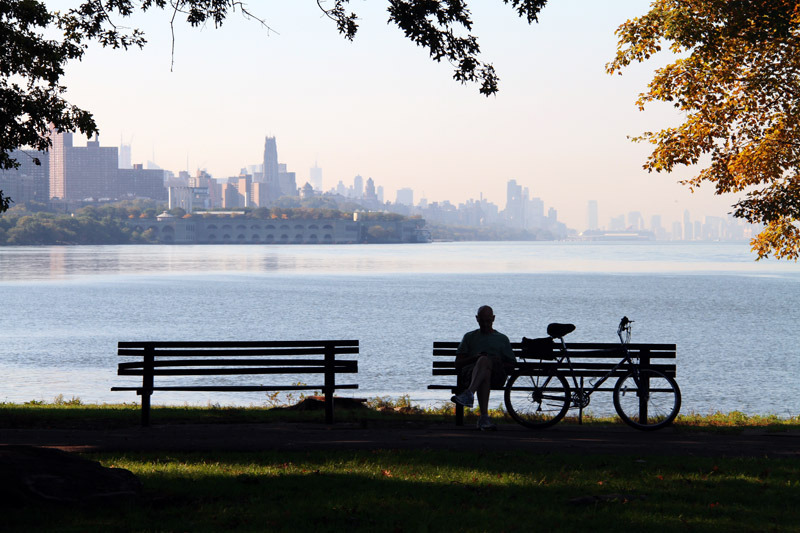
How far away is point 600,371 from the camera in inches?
506

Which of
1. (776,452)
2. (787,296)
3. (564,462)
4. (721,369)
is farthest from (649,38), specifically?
(787,296)

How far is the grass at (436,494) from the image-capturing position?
23.6ft

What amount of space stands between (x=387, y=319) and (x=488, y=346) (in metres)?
50.5

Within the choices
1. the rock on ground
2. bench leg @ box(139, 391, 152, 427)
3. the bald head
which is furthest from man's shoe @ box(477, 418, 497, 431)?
the rock on ground

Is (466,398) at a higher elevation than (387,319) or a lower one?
higher

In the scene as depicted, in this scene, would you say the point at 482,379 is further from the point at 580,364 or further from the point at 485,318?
the point at 580,364

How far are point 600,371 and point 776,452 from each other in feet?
9.23

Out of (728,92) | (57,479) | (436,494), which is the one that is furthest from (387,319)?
(57,479)

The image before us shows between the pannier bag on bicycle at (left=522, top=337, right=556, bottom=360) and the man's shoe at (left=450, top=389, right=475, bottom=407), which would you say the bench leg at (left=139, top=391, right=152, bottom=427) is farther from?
the pannier bag on bicycle at (left=522, top=337, right=556, bottom=360)

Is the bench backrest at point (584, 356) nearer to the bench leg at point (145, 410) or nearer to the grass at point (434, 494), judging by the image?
the grass at point (434, 494)

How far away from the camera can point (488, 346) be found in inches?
476

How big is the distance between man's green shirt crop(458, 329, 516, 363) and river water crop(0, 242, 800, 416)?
47.0 feet

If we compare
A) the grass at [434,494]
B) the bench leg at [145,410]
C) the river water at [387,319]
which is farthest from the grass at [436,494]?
the river water at [387,319]

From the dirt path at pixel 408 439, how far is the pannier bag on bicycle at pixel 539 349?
3.42ft
